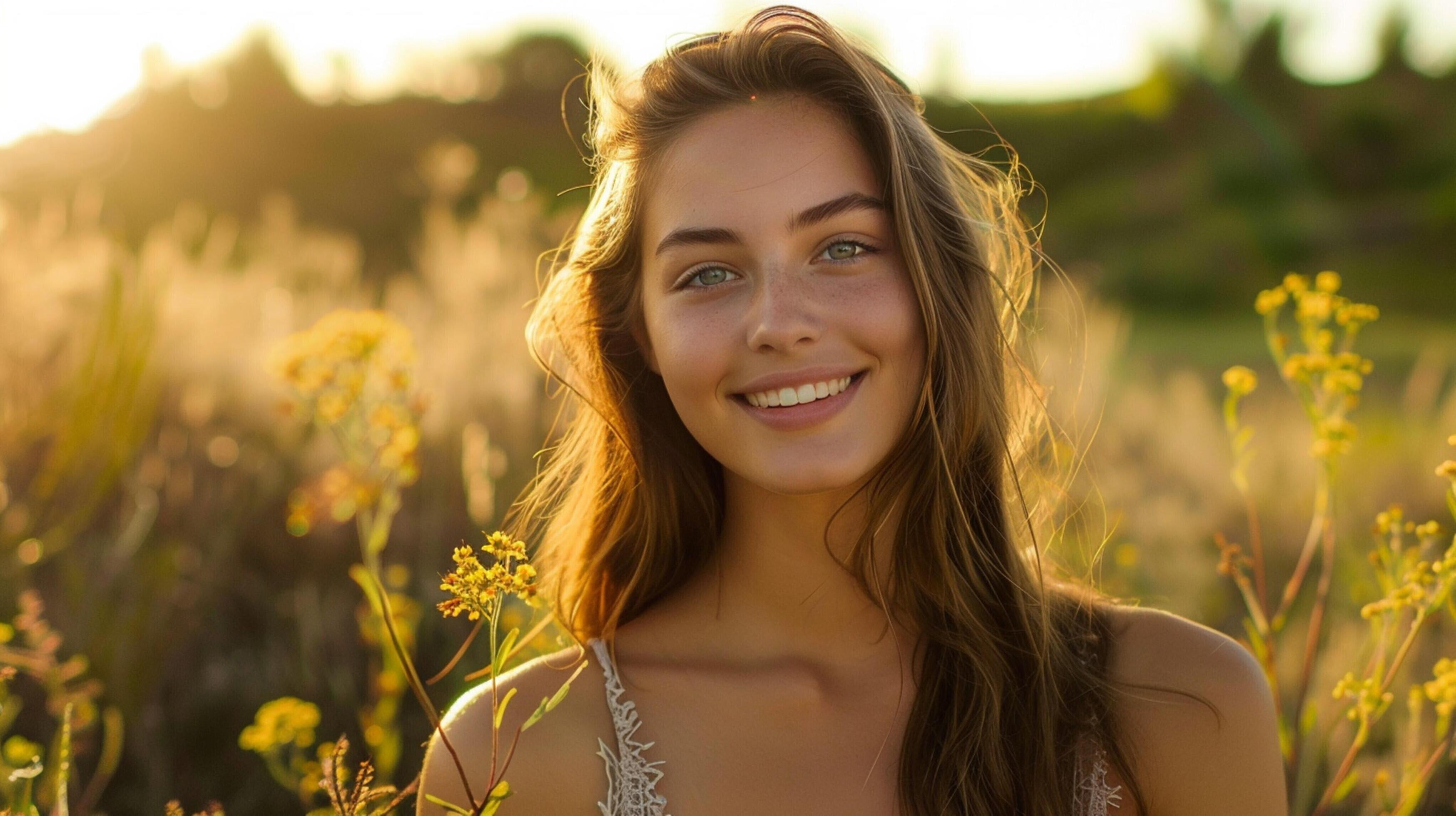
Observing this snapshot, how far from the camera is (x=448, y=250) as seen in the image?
580 centimetres

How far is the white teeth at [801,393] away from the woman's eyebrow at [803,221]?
26cm

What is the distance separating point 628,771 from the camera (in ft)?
6.71

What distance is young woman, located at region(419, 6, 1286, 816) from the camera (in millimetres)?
1985

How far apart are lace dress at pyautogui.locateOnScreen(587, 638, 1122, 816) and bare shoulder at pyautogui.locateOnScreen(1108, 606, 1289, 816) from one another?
0.19ft

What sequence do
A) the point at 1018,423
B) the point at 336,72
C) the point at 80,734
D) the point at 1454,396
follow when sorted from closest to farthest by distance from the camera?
1. the point at 1018,423
2. the point at 80,734
3. the point at 1454,396
4. the point at 336,72

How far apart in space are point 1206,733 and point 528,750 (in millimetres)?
1099

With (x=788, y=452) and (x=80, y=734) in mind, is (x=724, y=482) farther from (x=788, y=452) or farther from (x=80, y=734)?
(x=80, y=734)

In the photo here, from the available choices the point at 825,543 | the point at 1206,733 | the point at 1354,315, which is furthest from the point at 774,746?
the point at 1354,315

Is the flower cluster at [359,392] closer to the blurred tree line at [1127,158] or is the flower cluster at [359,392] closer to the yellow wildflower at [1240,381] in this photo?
the yellow wildflower at [1240,381]

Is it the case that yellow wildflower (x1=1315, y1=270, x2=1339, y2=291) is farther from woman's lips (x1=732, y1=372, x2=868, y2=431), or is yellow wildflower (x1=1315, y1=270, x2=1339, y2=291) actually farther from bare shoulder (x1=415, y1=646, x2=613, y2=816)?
bare shoulder (x1=415, y1=646, x2=613, y2=816)

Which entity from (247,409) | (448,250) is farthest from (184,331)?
(448,250)

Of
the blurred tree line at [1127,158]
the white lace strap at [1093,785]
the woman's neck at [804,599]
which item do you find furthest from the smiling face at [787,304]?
the blurred tree line at [1127,158]

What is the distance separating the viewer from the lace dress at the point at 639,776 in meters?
1.97

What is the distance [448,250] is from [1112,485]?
322cm
